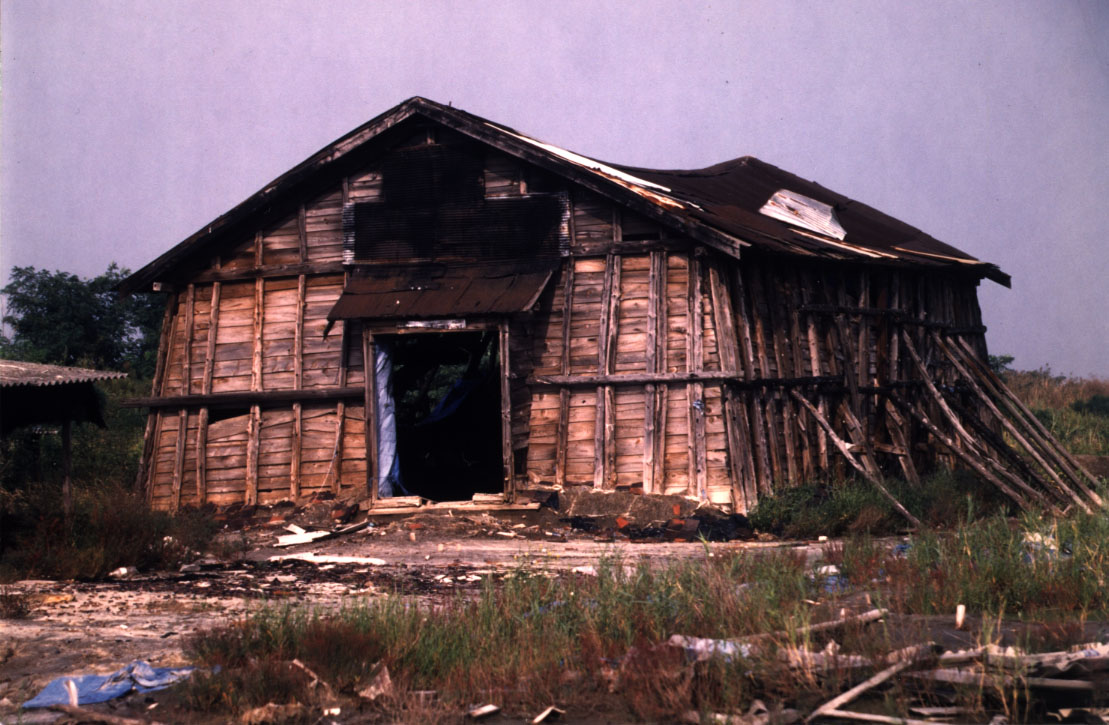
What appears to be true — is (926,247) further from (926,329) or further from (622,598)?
(622,598)

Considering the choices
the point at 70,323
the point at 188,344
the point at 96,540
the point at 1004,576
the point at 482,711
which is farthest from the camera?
the point at 70,323

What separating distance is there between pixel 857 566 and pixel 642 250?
7062mm

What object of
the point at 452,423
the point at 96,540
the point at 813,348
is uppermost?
the point at 813,348

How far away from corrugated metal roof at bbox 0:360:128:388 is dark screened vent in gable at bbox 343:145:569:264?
4.03 metres

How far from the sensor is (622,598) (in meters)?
7.46

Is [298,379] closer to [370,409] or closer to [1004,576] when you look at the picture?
[370,409]

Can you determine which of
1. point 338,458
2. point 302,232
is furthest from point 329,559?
point 302,232

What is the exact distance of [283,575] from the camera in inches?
434

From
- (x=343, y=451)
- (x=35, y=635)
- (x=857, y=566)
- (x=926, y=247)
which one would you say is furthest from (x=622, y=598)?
(x=926, y=247)

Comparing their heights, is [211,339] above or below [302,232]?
below

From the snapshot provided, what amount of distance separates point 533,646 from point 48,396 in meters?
11.1

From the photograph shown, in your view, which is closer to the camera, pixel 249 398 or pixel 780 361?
pixel 780 361

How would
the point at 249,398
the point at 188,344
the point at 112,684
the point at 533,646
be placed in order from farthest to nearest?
the point at 188,344
the point at 249,398
the point at 533,646
the point at 112,684

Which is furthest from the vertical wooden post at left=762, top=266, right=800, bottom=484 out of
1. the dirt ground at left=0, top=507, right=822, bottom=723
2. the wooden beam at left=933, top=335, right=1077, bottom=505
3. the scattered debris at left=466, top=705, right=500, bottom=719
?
the scattered debris at left=466, top=705, right=500, bottom=719
